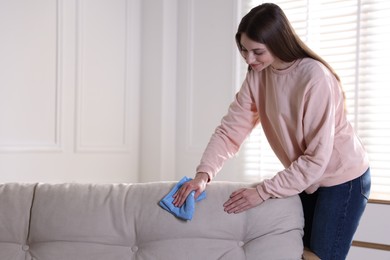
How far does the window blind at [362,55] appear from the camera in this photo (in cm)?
322

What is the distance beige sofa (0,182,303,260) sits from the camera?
5.98ft

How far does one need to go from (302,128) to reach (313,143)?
0.09m

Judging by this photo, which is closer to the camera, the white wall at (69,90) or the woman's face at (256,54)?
the woman's face at (256,54)

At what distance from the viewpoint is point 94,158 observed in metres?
3.61

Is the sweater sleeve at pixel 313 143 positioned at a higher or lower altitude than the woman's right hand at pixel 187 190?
higher

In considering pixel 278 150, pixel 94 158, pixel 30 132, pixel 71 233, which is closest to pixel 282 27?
pixel 278 150

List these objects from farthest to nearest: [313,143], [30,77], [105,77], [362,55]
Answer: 1. [105,77]
2. [362,55]
3. [30,77]
4. [313,143]

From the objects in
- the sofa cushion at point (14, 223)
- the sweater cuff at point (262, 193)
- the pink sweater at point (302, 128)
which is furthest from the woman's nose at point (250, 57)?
the sofa cushion at point (14, 223)

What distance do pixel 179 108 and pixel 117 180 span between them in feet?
2.36

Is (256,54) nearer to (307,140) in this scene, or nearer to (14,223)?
(307,140)

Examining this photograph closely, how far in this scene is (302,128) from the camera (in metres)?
1.87

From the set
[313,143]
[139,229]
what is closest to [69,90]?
[139,229]

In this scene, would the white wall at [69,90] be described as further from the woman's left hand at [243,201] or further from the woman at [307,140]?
the woman's left hand at [243,201]

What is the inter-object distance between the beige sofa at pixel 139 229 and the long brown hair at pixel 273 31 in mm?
529
